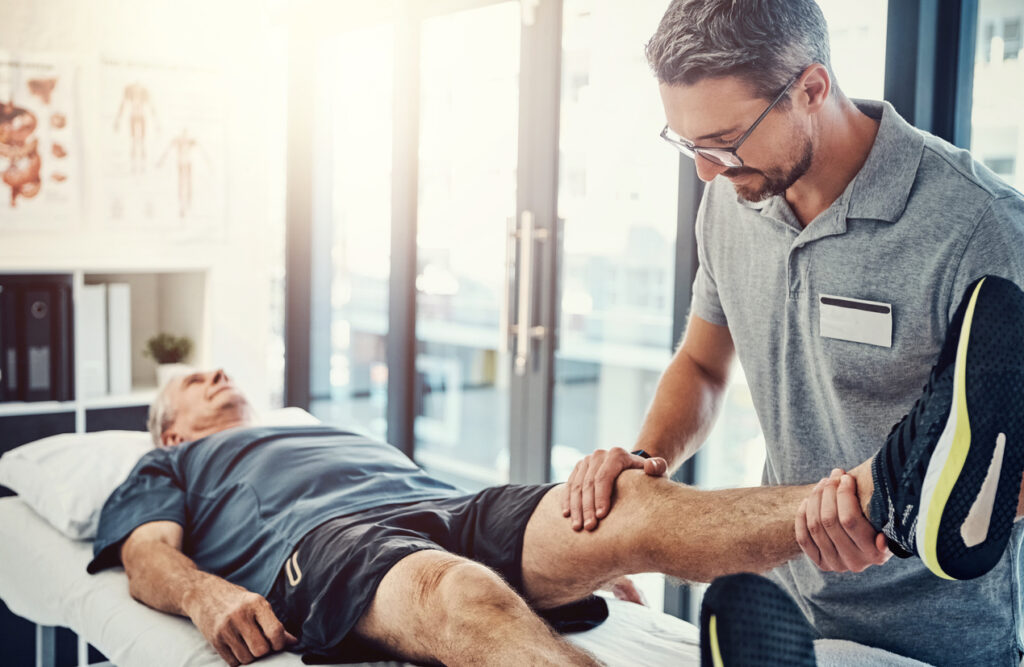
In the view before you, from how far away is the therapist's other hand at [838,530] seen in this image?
1.11 metres

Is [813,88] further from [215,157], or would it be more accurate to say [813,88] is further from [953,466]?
[215,157]

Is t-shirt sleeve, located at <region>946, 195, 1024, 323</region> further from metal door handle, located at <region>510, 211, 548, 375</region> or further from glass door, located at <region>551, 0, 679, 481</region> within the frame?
metal door handle, located at <region>510, 211, 548, 375</region>

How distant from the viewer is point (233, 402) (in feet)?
8.20

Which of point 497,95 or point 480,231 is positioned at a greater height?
point 497,95

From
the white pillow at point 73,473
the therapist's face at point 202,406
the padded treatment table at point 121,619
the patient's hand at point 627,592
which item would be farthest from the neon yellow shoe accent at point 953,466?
the therapist's face at point 202,406

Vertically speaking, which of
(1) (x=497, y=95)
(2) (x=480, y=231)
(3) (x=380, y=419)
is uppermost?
(1) (x=497, y=95)

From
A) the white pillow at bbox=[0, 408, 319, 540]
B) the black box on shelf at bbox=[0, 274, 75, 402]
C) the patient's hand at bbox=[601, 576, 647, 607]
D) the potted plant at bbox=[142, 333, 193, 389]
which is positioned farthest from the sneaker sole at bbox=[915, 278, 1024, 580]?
the potted plant at bbox=[142, 333, 193, 389]

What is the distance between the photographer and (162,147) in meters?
3.30

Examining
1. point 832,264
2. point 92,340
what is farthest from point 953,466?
point 92,340

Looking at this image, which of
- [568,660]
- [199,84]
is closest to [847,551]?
[568,660]

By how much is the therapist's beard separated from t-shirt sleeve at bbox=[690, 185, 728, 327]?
0.93 ft

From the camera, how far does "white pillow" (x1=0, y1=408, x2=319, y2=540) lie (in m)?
2.17

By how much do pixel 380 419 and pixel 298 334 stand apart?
51 cm

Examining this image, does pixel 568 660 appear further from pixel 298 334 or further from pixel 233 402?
pixel 298 334
